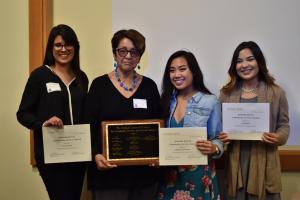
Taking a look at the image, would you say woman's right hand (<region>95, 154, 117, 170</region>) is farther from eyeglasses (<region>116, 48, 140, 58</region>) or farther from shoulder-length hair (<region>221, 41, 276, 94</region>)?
shoulder-length hair (<region>221, 41, 276, 94</region>)

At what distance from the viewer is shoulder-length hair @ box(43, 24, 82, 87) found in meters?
1.79

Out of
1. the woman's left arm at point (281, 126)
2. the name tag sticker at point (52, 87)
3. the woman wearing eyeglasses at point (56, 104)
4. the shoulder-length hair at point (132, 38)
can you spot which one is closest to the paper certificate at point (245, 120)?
the woman's left arm at point (281, 126)

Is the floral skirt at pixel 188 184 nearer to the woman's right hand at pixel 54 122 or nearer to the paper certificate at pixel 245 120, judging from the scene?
the paper certificate at pixel 245 120

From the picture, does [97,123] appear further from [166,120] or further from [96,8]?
[96,8]

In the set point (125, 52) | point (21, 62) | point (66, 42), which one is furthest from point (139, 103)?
point (21, 62)

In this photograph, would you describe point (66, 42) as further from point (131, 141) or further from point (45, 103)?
point (131, 141)

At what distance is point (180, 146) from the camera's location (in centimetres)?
164

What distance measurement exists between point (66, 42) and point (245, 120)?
1.12 meters

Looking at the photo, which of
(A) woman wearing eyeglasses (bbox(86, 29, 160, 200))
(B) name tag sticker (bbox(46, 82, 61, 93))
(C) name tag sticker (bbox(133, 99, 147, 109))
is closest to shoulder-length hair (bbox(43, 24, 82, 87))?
(B) name tag sticker (bbox(46, 82, 61, 93))

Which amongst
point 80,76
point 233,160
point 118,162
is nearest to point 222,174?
point 233,160

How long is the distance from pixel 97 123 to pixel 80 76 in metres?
0.36

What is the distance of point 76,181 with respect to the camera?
1818 millimetres

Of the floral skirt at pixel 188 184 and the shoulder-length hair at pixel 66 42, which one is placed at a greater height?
the shoulder-length hair at pixel 66 42

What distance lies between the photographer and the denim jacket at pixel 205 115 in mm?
1724
